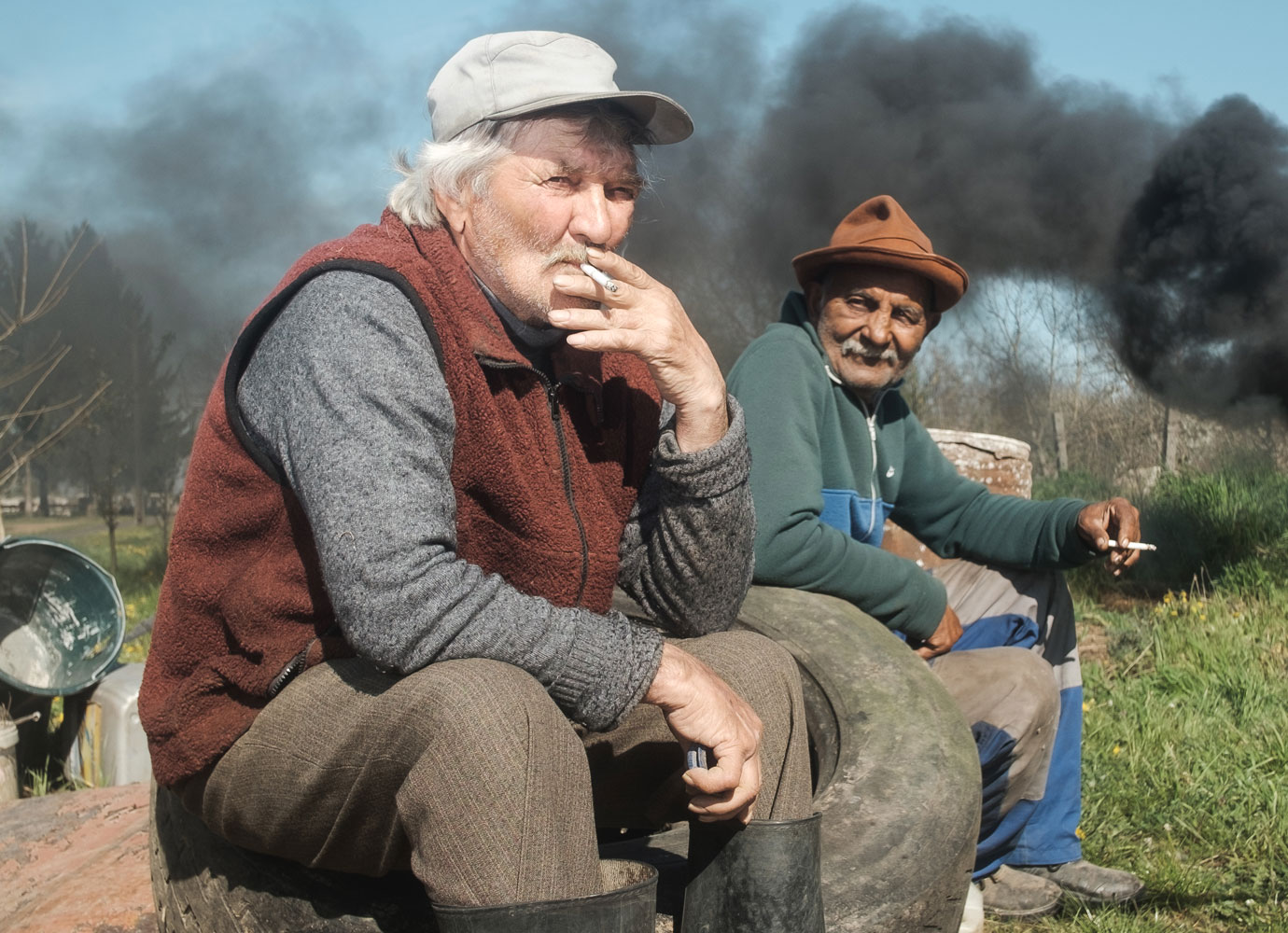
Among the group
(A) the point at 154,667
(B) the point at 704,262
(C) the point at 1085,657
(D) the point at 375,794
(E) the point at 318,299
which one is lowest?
(C) the point at 1085,657

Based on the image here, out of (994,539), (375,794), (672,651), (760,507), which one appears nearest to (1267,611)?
(994,539)

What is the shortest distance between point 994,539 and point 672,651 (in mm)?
2179

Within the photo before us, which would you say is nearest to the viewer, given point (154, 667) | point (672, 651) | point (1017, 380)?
point (672, 651)

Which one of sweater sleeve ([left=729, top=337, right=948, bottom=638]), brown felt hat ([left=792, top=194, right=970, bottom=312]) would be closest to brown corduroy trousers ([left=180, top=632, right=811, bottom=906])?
sweater sleeve ([left=729, top=337, right=948, bottom=638])

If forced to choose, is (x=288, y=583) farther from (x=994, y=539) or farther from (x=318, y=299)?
(x=994, y=539)

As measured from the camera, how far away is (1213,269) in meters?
7.02

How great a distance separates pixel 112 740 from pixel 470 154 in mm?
3455

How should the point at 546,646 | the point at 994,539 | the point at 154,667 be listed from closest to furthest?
the point at 546,646 < the point at 154,667 < the point at 994,539

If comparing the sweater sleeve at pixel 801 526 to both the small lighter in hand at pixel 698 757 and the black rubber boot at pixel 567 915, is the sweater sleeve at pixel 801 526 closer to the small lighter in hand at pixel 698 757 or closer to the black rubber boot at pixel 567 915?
the small lighter in hand at pixel 698 757

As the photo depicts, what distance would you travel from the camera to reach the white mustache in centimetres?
352

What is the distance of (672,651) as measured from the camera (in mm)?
1813

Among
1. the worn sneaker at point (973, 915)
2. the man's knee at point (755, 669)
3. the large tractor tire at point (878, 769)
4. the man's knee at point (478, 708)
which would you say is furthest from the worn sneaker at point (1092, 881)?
the man's knee at point (478, 708)

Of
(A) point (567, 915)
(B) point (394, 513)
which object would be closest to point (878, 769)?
(A) point (567, 915)

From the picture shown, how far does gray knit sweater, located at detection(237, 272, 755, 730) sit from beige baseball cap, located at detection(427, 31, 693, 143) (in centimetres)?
44
